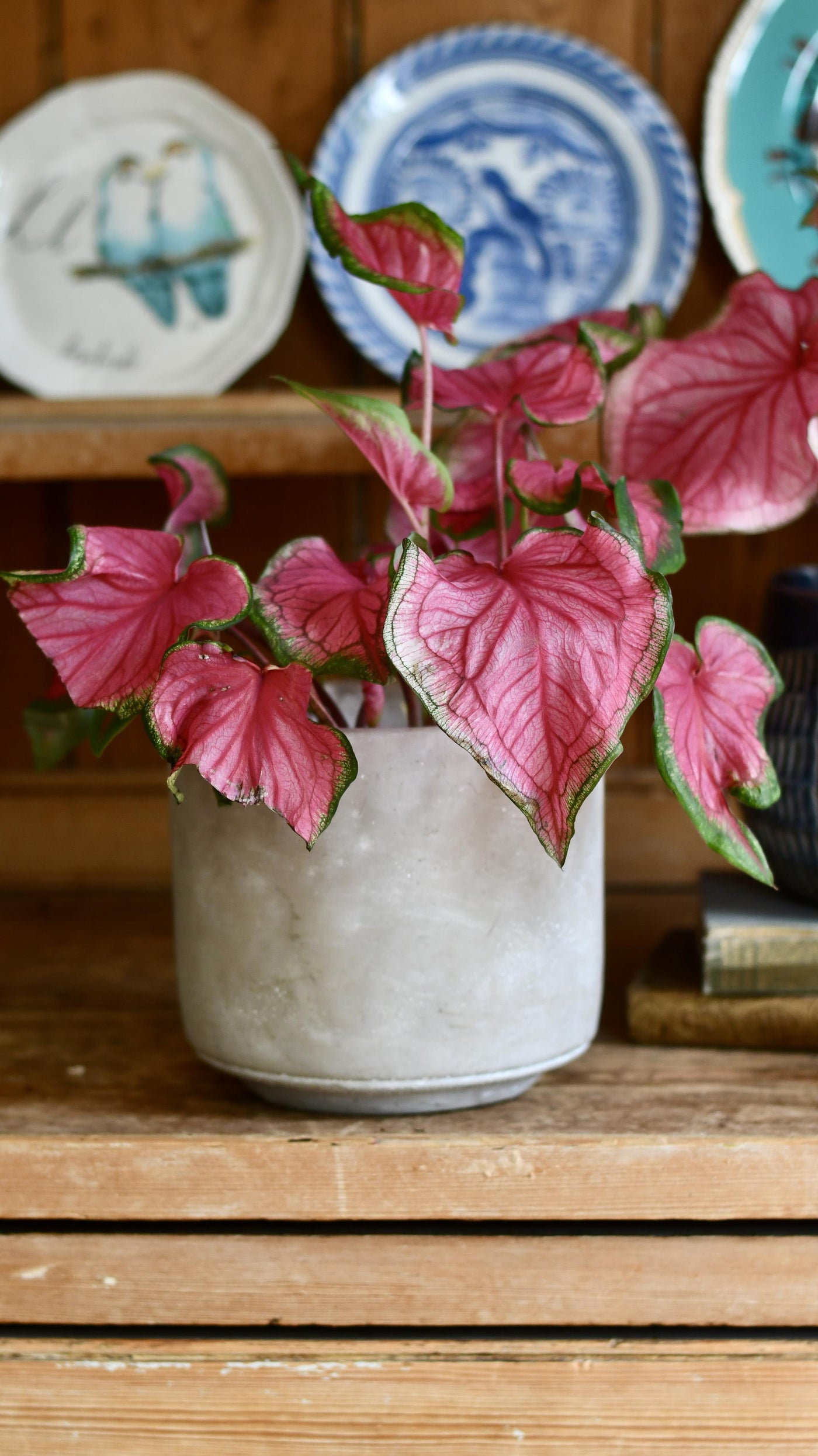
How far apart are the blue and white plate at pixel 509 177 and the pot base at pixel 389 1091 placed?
610 mm

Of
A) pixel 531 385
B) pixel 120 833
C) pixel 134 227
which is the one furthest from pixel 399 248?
pixel 120 833

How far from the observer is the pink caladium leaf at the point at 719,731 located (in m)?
0.54

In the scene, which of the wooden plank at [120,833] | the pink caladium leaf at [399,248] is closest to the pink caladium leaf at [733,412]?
the pink caladium leaf at [399,248]

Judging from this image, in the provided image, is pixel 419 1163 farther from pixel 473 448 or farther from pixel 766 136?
pixel 766 136

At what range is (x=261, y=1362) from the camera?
56 centimetres

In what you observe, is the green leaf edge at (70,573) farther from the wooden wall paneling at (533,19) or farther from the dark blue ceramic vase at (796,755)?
the wooden wall paneling at (533,19)

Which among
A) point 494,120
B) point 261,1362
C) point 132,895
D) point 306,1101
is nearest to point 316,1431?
point 261,1362

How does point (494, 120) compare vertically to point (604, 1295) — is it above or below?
above

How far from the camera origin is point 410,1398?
56cm

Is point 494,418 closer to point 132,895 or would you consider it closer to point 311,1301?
point 311,1301

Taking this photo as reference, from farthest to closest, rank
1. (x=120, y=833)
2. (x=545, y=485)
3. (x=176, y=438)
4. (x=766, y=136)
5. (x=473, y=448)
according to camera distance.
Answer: (x=120, y=833) < (x=766, y=136) < (x=176, y=438) < (x=473, y=448) < (x=545, y=485)

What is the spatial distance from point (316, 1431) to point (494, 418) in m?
0.49

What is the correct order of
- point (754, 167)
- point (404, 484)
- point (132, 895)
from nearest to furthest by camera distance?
point (404, 484) < point (754, 167) < point (132, 895)

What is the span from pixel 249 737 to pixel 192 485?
0.61ft
